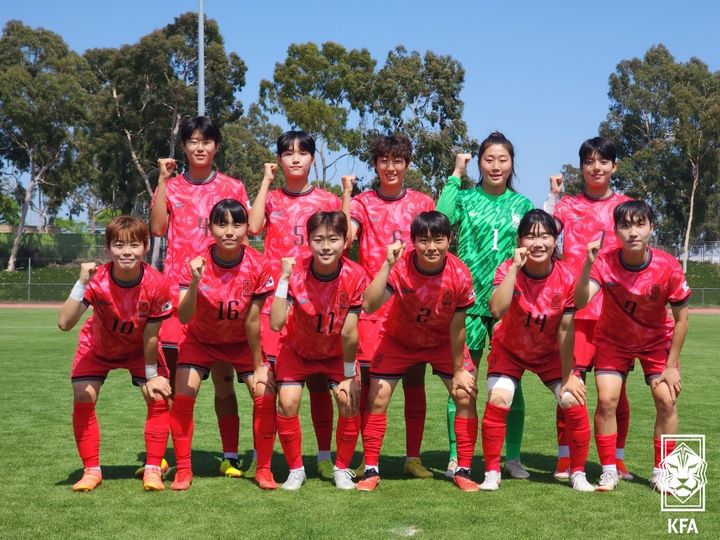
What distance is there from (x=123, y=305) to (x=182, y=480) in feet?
3.86

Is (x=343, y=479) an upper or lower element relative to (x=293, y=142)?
lower

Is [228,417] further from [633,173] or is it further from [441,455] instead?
[633,173]

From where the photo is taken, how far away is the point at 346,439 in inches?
216

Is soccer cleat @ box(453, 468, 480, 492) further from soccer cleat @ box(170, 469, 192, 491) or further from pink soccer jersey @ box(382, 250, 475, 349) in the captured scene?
soccer cleat @ box(170, 469, 192, 491)

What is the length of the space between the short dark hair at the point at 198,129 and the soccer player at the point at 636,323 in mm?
2774

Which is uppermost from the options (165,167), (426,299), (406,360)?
(165,167)

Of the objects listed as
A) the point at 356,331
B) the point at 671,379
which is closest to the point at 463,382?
Result: the point at 356,331

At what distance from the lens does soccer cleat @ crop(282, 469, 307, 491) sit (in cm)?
537

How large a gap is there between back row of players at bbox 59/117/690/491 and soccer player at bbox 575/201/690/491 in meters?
0.01

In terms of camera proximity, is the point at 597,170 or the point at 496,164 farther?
the point at 496,164

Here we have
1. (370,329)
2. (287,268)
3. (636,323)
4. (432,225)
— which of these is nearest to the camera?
(287,268)

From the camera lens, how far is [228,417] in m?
5.98

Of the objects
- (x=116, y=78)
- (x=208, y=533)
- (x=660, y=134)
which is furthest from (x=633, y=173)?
(x=208, y=533)

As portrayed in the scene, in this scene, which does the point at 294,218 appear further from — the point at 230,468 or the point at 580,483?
the point at 580,483
